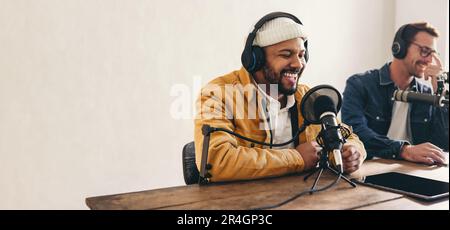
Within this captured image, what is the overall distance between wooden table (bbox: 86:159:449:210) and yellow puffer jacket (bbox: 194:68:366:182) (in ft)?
0.13

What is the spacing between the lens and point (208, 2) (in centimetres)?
268

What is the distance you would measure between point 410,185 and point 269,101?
578 millimetres

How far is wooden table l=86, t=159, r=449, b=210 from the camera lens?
3.55 ft

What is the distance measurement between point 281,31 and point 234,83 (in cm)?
25

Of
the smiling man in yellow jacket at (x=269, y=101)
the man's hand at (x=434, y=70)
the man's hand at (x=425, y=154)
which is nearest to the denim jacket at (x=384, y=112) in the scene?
the man's hand at (x=434, y=70)

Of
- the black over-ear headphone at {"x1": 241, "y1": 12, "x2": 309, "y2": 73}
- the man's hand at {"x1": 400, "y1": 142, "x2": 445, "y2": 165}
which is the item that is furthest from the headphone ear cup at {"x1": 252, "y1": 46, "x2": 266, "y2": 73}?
the man's hand at {"x1": 400, "y1": 142, "x2": 445, "y2": 165}

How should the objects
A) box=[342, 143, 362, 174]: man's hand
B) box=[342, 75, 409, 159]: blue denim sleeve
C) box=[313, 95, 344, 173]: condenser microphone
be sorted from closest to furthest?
box=[313, 95, 344, 173]: condenser microphone < box=[342, 143, 362, 174]: man's hand < box=[342, 75, 409, 159]: blue denim sleeve

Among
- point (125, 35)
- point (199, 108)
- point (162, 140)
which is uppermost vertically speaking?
point (125, 35)

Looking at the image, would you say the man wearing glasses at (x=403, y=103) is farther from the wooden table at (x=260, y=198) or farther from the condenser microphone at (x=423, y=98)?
the wooden table at (x=260, y=198)

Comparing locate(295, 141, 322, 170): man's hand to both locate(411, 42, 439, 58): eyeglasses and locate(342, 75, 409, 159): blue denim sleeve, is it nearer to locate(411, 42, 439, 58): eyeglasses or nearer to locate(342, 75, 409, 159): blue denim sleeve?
locate(342, 75, 409, 159): blue denim sleeve

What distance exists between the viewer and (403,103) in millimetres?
2172

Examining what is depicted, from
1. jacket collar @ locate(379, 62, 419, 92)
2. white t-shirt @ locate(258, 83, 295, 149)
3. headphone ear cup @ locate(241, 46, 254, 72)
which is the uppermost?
headphone ear cup @ locate(241, 46, 254, 72)

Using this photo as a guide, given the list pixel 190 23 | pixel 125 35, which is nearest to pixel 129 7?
pixel 125 35
